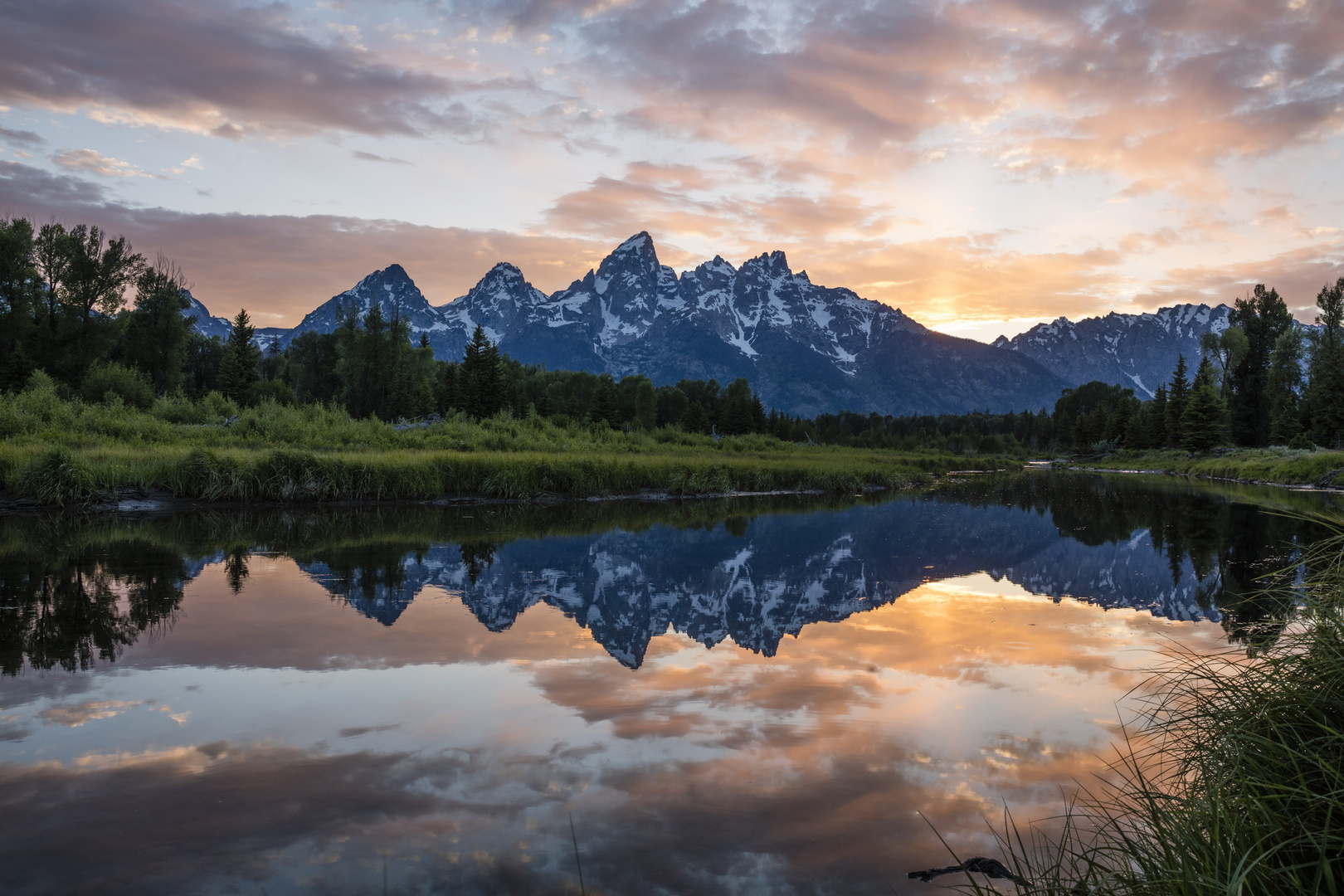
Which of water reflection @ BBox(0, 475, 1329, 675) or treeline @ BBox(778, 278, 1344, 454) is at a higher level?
treeline @ BBox(778, 278, 1344, 454)

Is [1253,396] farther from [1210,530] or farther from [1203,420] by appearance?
[1210,530]

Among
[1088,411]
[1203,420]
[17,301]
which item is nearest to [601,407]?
[17,301]

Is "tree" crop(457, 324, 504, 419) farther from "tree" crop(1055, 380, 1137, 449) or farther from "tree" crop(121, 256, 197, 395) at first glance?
"tree" crop(1055, 380, 1137, 449)

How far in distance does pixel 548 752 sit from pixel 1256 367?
86.3 meters

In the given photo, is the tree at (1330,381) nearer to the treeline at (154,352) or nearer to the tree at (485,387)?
the treeline at (154,352)

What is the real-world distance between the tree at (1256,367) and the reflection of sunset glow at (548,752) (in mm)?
76828

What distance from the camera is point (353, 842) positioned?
3.84 m

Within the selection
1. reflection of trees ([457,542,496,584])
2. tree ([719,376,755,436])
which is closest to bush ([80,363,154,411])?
reflection of trees ([457,542,496,584])

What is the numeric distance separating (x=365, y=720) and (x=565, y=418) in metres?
40.4

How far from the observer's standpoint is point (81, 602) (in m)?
8.80

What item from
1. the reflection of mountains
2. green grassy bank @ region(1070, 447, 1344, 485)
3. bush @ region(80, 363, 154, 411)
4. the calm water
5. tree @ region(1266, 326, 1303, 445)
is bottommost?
the reflection of mountains

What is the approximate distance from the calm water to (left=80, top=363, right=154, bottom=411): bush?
96.5ft

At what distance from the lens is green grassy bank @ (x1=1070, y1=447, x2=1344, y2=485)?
121 ft

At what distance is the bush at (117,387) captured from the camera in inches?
1481
